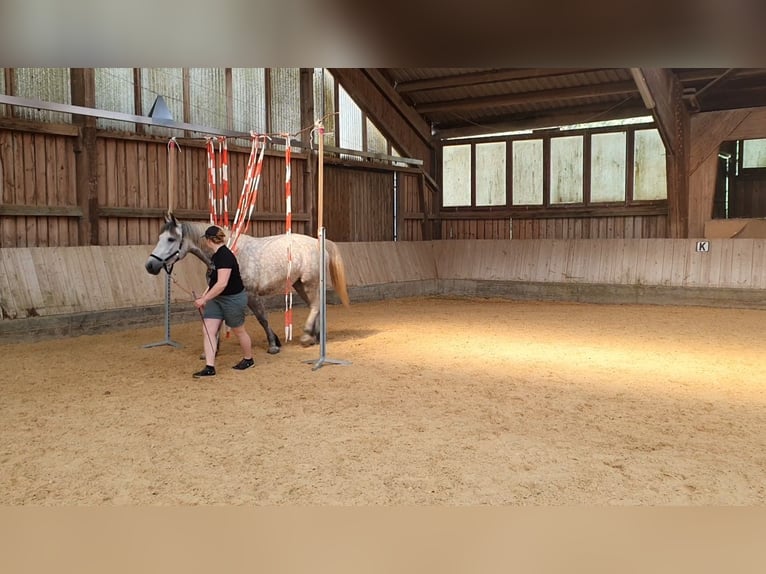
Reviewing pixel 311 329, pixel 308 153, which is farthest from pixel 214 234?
pixel 308 153

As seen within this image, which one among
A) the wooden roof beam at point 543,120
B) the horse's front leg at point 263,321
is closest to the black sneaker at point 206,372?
the horse's front leg at point 263,321

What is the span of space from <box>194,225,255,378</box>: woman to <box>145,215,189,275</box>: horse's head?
74 centimetres

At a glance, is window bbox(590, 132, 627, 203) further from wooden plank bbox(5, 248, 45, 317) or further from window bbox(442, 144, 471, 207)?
wooden plank bbox(5, 248, 45, 317)

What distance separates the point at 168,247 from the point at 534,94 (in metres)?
11.1

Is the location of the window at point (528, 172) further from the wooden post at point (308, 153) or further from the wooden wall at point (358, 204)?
the wooden post at point (308, 153)

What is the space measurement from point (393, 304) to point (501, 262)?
3.44 meters

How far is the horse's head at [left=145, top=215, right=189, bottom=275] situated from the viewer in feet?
22.1

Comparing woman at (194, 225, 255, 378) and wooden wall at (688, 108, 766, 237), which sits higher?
wooden wall at (688, 108, 766, 237)

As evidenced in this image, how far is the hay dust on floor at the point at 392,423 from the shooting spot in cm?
325

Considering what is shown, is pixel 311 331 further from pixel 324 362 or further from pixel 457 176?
pixel 457 176

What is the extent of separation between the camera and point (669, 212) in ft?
46.3

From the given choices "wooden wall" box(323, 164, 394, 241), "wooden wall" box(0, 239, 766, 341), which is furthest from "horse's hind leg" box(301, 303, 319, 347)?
"wooden wall" box(323, 164, 394, 241)

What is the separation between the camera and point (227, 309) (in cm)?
627

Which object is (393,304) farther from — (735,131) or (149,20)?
(149,20)
